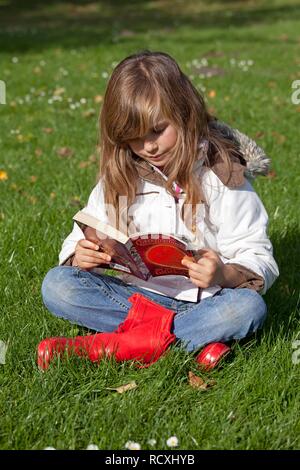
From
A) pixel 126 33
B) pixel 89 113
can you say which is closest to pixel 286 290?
pixel 89 113

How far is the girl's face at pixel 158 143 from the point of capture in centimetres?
307

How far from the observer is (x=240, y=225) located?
3139 mm

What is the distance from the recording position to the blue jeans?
2.99 metres

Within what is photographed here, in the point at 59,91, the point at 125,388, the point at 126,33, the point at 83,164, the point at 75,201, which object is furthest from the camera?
the point at 126,33

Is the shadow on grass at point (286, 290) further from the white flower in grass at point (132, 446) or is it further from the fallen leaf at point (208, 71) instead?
the fallen leaf at point (208, 71)

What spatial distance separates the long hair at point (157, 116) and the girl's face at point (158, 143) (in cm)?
2

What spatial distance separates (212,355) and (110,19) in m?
15.8

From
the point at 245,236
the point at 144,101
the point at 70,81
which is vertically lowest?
the point at 70,81

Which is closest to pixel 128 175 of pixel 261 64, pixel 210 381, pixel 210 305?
pixel 210 305

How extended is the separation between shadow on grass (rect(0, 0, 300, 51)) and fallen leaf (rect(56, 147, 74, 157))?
614cm

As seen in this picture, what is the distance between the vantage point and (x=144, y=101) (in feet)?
9.89

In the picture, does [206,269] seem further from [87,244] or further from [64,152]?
[64,152]
